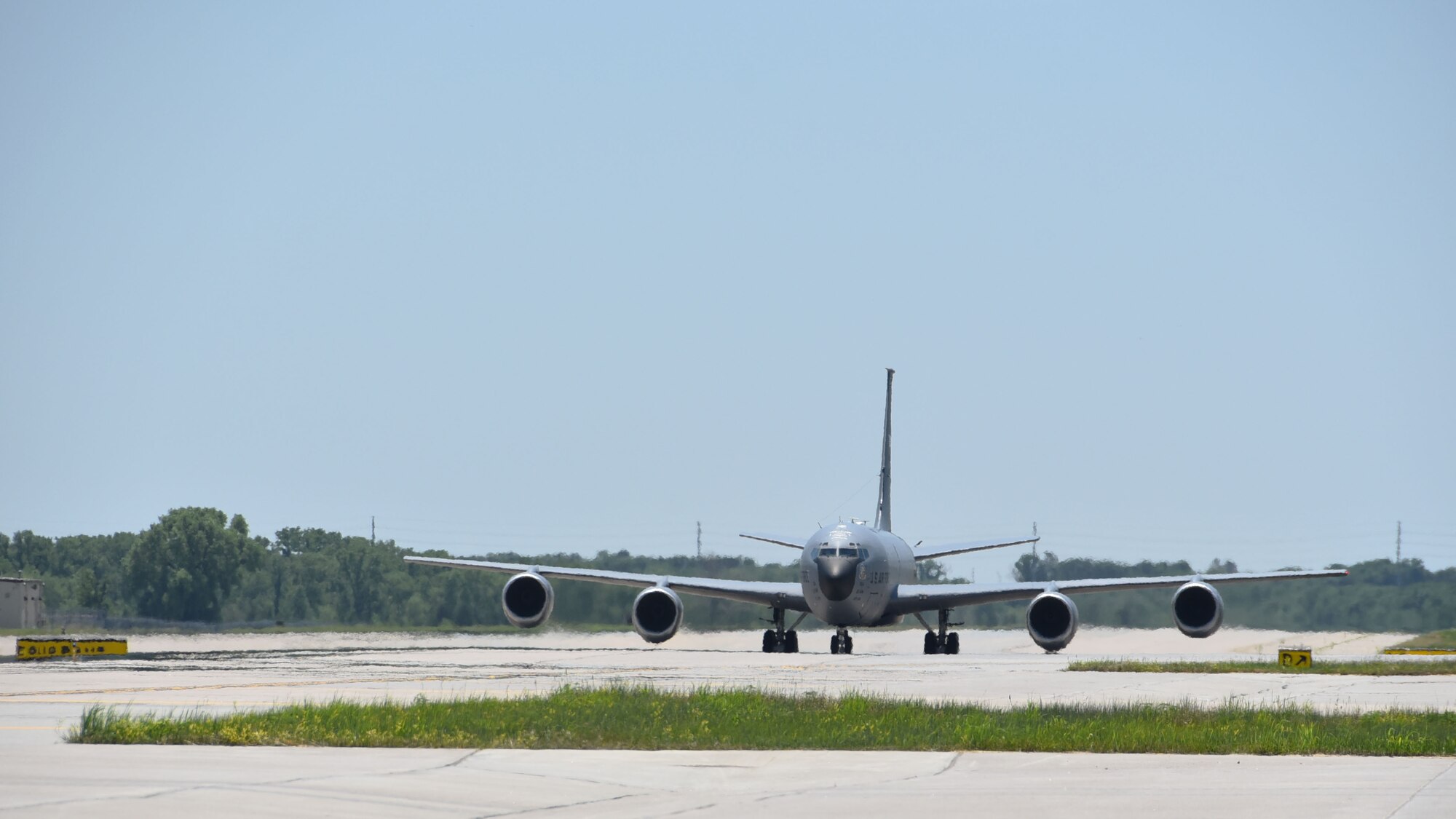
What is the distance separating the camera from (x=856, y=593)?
40.2 m

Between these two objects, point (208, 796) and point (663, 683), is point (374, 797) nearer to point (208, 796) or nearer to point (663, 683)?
point (208, 796)

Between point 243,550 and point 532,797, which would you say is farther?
point 243,550

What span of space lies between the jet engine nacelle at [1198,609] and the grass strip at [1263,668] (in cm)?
394

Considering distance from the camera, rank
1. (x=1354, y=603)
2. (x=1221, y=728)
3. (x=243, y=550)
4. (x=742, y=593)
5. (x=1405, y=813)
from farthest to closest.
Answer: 1. (x=243, y=550)
2. (x=1354, y=603)
3. (x=742, y=593)
4. (x=1221, y=728)
5. (x=1405, y=813)

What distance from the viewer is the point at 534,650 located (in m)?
39.4

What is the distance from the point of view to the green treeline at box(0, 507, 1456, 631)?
161 ft

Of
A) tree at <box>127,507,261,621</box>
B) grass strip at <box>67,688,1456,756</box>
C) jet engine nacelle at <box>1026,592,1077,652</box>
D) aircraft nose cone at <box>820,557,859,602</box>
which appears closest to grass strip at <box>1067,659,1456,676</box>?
jet engine nacelle at <box>1026,592,1077,652</box>

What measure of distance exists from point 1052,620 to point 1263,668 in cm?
741

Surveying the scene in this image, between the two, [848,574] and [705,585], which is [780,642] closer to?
[705,585]

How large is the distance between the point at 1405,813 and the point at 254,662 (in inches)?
929

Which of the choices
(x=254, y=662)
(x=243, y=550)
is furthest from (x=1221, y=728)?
(x=243, y=550)

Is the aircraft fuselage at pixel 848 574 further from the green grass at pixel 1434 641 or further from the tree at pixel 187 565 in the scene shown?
the tree at pixel 187 565

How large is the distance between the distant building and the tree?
11.1 meters

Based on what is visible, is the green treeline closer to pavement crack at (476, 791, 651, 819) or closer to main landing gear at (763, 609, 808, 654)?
main landing gear at (763, 609, 808, 654)
